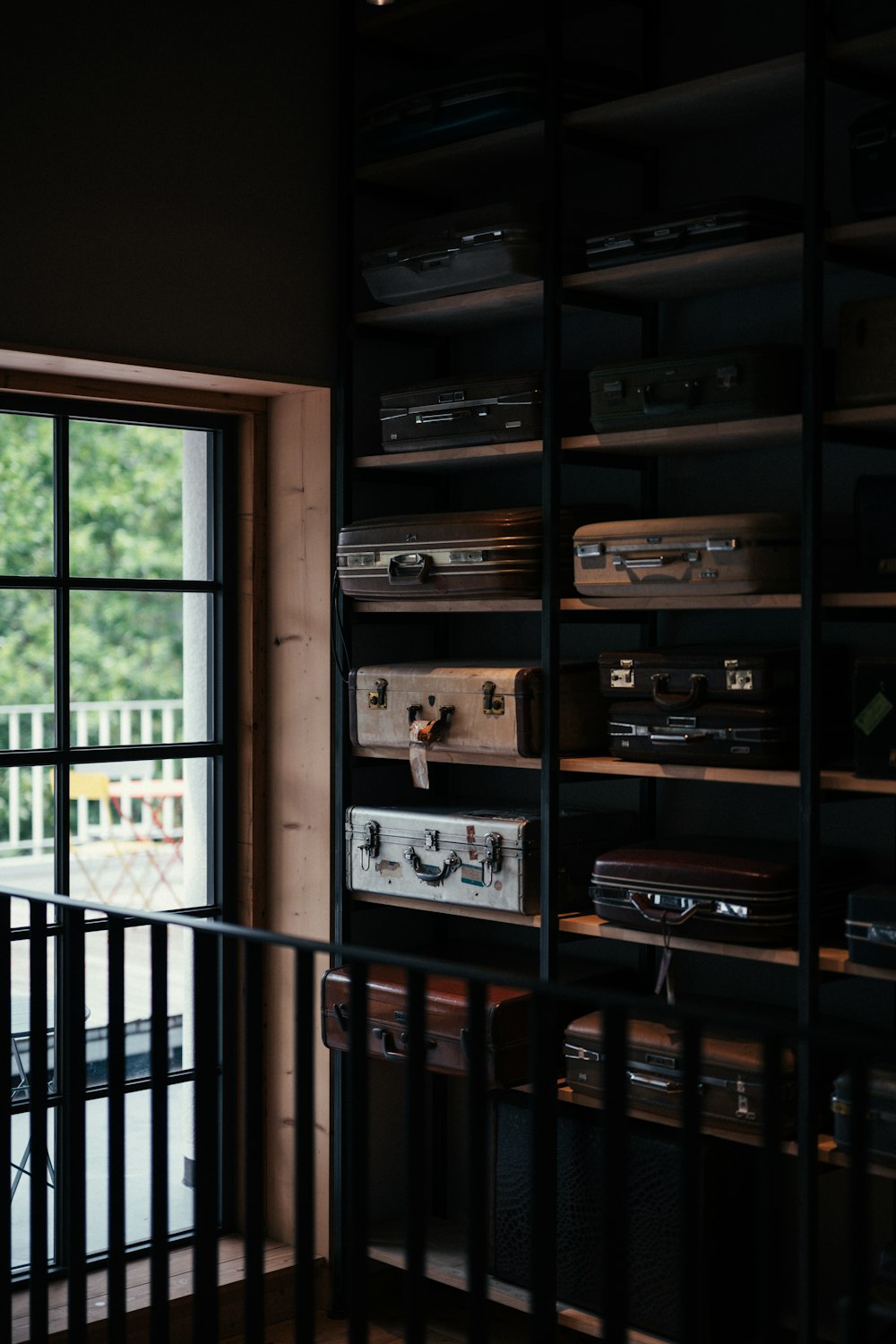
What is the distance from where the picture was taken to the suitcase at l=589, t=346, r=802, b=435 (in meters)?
3.18

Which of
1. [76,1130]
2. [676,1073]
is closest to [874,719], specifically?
[676,1073]

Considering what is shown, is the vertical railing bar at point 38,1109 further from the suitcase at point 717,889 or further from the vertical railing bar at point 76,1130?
the suitcase at point 717,889

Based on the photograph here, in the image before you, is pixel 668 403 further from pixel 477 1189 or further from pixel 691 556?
pixel 477 1189

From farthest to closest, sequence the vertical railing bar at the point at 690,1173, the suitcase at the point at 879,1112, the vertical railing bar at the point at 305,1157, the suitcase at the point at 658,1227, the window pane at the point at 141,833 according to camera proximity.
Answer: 1. the window pane at the point at 141,833
2. the suitcase at the point at 658,1227
3. the suitcase at the point at 879,1112
4. the vertical railing bar at the point at 305,1157
5. the vertical railing bar at the point at 690,1173

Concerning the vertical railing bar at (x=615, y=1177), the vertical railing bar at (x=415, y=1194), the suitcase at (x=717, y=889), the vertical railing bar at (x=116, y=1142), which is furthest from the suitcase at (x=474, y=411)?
the vertical railing bar at (x=615, y=1177)

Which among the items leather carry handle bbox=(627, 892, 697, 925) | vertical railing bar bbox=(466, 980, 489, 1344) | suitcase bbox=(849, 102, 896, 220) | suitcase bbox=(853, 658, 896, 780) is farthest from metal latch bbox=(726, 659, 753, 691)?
vertical railing bar bbox=(466, 980, 489, 1344)

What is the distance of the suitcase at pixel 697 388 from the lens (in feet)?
10.4

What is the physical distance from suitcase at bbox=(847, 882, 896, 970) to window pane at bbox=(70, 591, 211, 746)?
186 cm

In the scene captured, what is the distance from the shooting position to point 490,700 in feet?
11.8

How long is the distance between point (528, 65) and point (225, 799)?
1.98m

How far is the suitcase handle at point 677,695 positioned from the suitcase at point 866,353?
625 millimetres


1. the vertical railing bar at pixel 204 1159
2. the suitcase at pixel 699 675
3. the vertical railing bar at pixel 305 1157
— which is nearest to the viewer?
the vertical railing bar at pixel 305 1157

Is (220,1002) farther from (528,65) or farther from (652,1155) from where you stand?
(528,65)

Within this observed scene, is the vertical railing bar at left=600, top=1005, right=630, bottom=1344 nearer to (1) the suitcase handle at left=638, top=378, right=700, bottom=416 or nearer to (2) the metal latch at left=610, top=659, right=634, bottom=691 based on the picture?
(2) the metal latch at left=610, top=659, right=634, bottom=691
